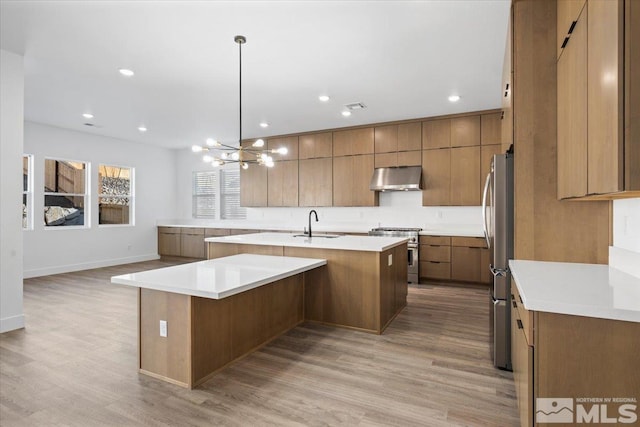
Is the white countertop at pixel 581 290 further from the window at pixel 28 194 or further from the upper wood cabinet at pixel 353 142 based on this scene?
the window at pixel 28 194

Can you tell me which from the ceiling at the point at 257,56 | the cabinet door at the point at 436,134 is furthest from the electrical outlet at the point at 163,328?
the cabinet door at the point at 436,134

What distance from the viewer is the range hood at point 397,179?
19.3 ft

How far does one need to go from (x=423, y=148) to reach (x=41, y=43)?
17.1 ft

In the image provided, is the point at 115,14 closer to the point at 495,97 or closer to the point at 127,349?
the point at 127,349

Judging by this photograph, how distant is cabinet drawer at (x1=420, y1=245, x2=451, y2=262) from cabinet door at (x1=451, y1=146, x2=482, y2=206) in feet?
2.63

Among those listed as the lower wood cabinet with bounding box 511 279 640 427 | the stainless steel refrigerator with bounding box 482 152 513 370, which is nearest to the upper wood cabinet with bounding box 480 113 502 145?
the stainless steel refrigerator with bounding box 482 152 513 370

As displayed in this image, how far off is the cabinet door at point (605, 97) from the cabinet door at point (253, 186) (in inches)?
251

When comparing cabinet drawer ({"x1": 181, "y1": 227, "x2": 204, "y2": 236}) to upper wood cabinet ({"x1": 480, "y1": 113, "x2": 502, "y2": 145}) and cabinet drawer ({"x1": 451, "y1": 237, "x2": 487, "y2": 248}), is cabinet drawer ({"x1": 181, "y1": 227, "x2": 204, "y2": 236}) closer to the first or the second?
cabinet drawer ({"x1": 451, "y1": 237, "x2": 487, "y2": 248})

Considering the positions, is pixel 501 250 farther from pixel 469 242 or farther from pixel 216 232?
pixel 216 232

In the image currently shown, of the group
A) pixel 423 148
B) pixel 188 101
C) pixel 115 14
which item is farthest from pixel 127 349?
pixel 423 148

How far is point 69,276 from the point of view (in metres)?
6.25

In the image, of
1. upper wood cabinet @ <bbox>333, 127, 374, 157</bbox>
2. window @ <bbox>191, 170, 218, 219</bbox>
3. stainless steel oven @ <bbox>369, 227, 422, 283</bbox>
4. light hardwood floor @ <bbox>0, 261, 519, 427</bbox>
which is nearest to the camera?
light hardwood floor @ <bbox>0, 261, 519, 427</bbox>

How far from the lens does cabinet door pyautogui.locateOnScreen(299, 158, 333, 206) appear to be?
678cm

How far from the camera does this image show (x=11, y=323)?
3.53 m
